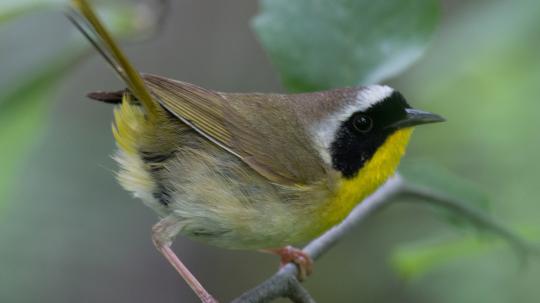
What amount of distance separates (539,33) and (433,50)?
1.05 metres

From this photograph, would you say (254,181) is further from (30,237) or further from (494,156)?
(30,237)

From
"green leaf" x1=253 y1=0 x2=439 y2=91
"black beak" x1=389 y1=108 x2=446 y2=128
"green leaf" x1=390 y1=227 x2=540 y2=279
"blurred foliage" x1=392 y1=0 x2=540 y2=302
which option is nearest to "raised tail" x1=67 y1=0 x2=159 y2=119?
"green leaf" x1=253 y1=0 x2=439 y2=91

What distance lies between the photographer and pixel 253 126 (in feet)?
10.5

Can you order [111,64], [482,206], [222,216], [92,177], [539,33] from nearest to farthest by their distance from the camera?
[111,64], [222,216], [482,206], [539,33], [92,177]

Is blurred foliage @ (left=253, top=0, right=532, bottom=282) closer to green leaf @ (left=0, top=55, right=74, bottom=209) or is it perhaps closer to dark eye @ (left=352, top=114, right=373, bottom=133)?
dark eye @ (left=352, top=114, right=373, bottom=133)

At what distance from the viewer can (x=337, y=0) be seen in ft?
10.5

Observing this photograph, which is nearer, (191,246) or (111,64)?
(111,64)

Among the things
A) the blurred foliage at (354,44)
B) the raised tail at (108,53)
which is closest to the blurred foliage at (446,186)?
the blurred foliage at (354,44)

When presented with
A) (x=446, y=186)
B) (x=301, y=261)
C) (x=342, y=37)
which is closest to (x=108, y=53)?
(x=342, y=37)

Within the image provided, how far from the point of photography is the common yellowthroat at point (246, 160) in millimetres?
2949

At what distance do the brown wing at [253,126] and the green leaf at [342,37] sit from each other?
202 mm

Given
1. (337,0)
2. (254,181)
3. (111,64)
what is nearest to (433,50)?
(337,0)

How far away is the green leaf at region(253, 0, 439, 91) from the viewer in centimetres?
311

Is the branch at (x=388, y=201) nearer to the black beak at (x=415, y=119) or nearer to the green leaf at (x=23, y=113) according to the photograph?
the black beak at (x=415, y=119)
